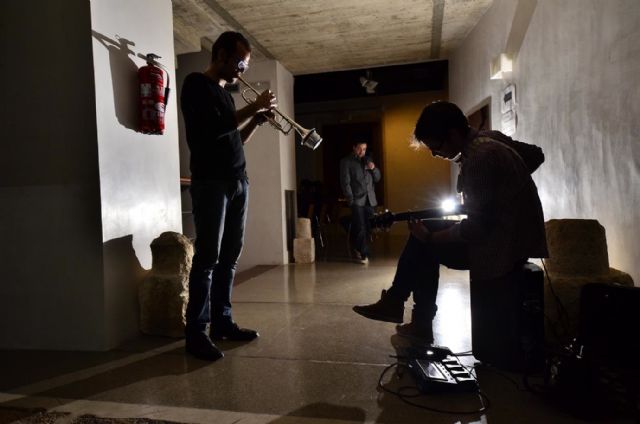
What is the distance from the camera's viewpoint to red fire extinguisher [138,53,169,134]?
8.73 ft

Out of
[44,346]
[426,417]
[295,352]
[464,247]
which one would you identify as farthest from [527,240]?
[44,346]

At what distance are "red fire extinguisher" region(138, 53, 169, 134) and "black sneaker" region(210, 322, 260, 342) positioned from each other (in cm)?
129

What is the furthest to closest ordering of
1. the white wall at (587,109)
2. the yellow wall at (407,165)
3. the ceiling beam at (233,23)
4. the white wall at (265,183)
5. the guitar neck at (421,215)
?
the yellow wall at (407,165), the white wall at (265,183), the ceiling beam at (233,23), the white wall at (587,109), the guitar neck at (421,215)

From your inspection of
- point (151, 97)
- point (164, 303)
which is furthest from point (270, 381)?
point (151, 97)

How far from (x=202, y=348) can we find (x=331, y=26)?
3.84 m

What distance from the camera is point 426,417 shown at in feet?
5.21

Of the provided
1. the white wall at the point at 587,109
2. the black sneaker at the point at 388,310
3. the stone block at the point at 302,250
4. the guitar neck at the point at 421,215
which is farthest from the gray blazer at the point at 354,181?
the guitar neck at the point at 421,215

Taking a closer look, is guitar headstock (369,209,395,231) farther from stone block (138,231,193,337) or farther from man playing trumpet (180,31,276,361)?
stone block (138,231,193,337)

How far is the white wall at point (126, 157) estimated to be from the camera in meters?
2.44

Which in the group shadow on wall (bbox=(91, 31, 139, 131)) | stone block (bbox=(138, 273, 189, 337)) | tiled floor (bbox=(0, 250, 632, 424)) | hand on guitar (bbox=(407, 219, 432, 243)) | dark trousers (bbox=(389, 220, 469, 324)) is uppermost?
shadow on wall (bbox=(91, 31, 139, 131))

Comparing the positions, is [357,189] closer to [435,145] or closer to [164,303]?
[164,303]

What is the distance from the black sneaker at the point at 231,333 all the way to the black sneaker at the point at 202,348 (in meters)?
0.22

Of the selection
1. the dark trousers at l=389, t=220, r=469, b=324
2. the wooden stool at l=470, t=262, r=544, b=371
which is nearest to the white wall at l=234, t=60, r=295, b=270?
the dark trousers at l=389, t=220, r=469, b=324

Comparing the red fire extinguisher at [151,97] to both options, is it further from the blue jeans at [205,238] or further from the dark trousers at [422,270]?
the dark trousers at [422,270]
